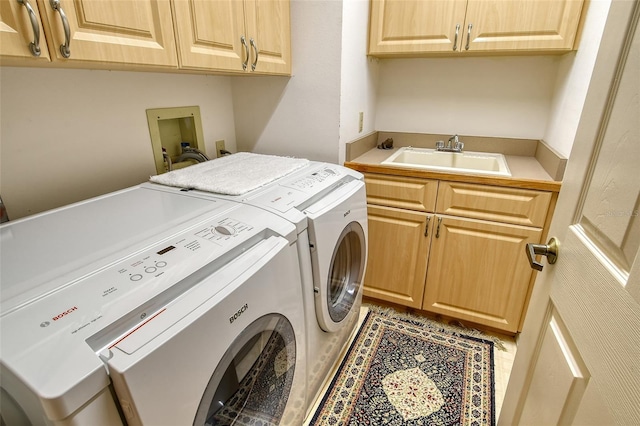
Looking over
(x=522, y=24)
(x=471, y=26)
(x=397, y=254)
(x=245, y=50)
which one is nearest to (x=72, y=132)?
(x=245, y=50)

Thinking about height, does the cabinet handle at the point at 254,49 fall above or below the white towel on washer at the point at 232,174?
above

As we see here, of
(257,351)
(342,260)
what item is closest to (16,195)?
(257,351)

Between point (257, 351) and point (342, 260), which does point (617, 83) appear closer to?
point (257, 351)

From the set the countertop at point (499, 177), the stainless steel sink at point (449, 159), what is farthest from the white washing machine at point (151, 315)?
the stainless steel sink at point (449, 159)

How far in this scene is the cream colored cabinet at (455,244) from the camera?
60.9 inches

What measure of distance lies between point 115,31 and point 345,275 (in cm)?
116

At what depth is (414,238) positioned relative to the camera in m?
1.76

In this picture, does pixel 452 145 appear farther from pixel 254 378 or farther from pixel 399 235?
pixel 254 378

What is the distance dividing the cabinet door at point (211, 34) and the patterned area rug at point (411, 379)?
1420mm

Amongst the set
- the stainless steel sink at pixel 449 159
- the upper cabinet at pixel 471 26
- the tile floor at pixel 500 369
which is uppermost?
the upper cabinet at pixel 471 26

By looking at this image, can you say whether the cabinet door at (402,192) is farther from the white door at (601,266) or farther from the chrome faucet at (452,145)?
the white door at (601,266)

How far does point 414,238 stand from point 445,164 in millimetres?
599

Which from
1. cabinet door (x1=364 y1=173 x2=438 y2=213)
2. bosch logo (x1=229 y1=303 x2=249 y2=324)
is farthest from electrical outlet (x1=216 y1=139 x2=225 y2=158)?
bosch logo (x1=229 y1=303 x2=249 y2=324)

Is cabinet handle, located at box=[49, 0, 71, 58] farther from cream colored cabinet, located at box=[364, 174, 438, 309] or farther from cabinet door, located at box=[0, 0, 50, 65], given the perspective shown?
cream colored cabinet, located at box=[364, 174, 438, 309]
